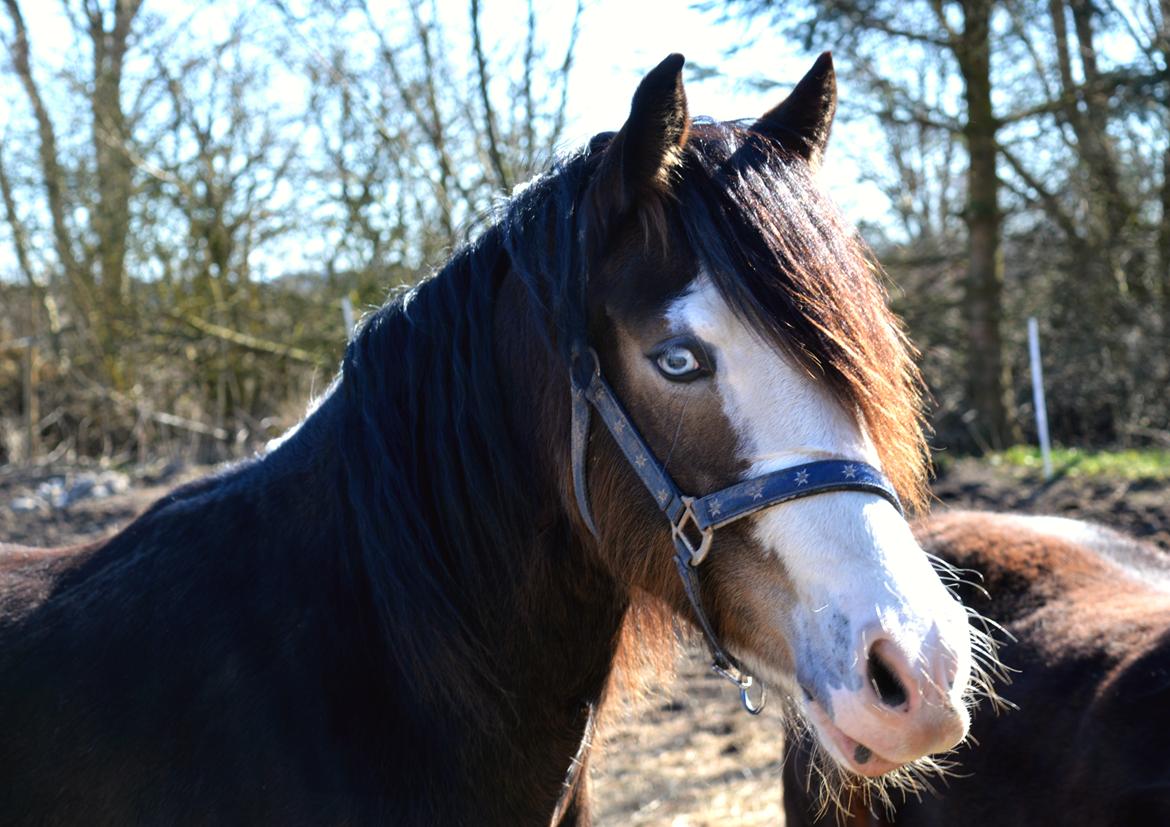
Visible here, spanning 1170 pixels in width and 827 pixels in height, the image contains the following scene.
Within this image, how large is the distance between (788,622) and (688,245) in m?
0.70

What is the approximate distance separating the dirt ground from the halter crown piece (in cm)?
60

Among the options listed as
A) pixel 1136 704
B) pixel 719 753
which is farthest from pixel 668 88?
pixel 719 753

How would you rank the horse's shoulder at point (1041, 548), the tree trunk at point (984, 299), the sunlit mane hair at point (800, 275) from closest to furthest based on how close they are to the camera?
the sunlit mane hair at point (800, 275) < the horse's shoulder at point (1041, 548) < the tree trunk at point (984, 299)

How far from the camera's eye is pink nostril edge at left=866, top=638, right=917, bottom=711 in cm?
146

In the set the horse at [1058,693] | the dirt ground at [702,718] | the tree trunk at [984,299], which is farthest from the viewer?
the tree trunk at [984,299]

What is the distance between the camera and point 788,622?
1629 mm

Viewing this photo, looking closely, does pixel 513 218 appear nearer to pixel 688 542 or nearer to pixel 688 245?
pixel 688 245

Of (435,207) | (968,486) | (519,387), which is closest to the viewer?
(519,387)

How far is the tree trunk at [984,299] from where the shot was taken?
421 inches

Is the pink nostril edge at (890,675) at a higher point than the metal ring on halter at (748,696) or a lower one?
higher

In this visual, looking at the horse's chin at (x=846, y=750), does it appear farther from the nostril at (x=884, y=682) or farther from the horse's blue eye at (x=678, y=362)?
the horse's blue eye at (x=678, y=362)

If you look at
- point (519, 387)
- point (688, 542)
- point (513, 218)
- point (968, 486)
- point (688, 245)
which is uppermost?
point (513, 218)

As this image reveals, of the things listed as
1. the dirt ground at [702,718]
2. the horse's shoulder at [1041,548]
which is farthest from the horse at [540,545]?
the horse's shoulder at [1041,548]

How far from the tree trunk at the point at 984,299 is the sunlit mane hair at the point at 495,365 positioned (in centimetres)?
948
